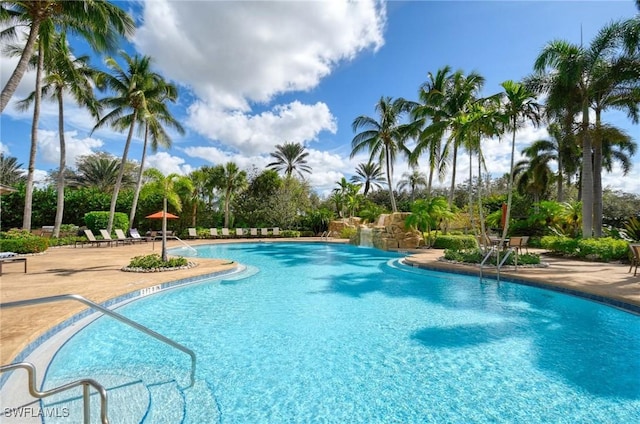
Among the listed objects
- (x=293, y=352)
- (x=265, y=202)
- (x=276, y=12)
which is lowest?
(x=293, y=352)

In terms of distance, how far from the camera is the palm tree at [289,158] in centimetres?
3925

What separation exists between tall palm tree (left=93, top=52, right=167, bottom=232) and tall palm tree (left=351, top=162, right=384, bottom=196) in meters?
30.3

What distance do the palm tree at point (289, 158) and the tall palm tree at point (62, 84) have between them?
70.2 ft

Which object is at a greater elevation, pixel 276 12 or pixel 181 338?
pixel 276 12

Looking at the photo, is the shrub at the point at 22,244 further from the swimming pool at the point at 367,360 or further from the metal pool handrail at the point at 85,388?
the metal pool handrail at the point at 85,388

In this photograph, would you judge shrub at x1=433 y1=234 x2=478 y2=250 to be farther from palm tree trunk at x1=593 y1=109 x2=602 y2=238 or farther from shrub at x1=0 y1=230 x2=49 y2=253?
shrub at x1=0 y1=230 x2=49 y2=253

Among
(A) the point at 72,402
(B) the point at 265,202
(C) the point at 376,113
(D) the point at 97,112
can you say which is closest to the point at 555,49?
(C) the point at 376,113

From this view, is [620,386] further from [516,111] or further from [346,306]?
[516,111]

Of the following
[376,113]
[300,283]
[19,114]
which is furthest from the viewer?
[376,113]

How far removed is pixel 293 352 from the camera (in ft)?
15.5

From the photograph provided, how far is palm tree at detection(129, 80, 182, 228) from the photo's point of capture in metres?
21.2

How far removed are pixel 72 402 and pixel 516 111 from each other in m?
12.9

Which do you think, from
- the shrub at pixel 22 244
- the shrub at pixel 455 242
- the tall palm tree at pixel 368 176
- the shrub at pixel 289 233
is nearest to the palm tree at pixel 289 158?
the tall palm tree at pixel 368 176

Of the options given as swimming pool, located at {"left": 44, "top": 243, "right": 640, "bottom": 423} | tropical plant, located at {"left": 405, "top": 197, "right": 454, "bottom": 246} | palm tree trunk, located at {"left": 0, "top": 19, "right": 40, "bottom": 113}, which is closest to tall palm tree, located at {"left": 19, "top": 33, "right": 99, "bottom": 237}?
palm tree trunk, located at {"left": 0, "top": 19, "right": 40, "bottom": 113}
